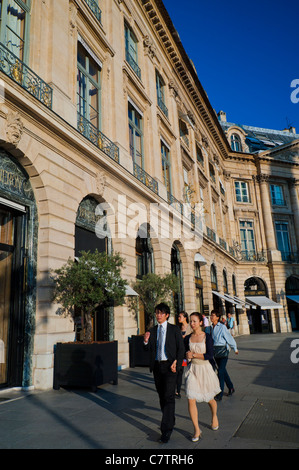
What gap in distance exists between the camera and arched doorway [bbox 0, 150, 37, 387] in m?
7.46

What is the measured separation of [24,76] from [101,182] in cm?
362

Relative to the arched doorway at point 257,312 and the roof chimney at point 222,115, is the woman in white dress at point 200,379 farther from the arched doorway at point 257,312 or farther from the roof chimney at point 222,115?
the roof chimney at point 222,115

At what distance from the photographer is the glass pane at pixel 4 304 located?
7.32m

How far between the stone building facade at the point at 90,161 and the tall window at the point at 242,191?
11943 millimetres

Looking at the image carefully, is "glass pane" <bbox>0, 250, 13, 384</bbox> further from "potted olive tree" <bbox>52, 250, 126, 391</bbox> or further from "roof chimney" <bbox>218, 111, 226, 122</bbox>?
"roof chimney" <bbox>218, 111, 226, 122</bbox>

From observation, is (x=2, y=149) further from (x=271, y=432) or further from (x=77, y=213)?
(x=271, y=432)

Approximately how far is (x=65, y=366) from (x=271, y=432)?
4.55 m

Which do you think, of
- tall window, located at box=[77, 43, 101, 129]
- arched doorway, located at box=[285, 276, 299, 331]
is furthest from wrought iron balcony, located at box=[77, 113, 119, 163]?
arched doorway, located at box=[285, 276, 299, 331]

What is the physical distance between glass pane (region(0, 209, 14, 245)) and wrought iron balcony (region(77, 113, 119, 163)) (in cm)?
379

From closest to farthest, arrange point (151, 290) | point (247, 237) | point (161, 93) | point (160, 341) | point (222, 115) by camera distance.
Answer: point (160, 341) → point (151, 290) → point (161, 93) → point (247, 237) → point (222, 115)

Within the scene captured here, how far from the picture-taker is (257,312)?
34.0 metres

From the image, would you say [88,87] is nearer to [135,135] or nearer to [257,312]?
[135,135]

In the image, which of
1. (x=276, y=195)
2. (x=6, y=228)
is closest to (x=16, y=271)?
(x=6, y=228)
